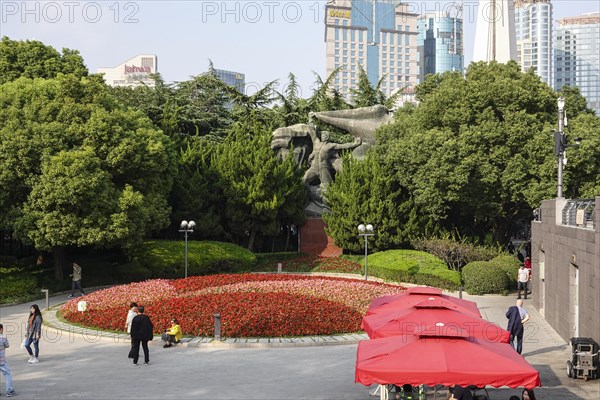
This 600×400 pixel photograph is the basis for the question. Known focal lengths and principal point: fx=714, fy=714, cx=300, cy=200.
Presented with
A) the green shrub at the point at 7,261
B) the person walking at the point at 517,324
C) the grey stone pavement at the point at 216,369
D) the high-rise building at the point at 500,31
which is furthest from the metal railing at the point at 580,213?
the high-rise building at the point at 500,31

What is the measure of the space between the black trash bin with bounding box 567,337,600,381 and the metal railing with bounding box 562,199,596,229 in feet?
11.4

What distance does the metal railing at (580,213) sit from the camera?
2014 centimetres

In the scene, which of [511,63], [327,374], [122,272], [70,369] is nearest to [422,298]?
[327,374]

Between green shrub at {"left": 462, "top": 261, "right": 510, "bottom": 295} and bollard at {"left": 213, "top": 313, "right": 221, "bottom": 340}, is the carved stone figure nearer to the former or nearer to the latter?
green shrub at {"left": 462, "top": 261, "right": 510, "bottom": 295}

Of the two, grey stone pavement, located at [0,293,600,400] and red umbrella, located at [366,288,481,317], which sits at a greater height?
red umbrella, located at [366,288,481,317]

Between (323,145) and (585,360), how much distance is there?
119ft

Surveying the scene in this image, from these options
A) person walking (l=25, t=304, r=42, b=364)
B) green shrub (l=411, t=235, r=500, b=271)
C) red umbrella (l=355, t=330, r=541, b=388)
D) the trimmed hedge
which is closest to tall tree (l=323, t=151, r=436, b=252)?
the trimmed hedge

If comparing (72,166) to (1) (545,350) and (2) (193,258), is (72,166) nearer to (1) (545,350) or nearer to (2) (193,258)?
(2) (193,258)

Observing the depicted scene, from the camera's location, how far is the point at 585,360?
16.2m

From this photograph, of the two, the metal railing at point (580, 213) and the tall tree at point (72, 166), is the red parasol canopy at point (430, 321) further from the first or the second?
the tall tree at point (72, 166)

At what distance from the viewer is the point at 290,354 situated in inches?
775

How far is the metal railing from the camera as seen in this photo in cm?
2014

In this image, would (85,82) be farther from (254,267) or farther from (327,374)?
(327,374)

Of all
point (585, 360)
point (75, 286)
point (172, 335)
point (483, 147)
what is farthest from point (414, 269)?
point (585, 360)
